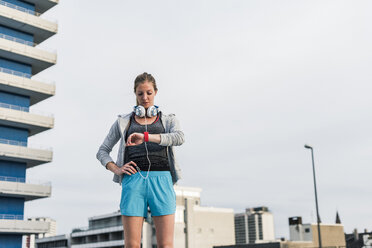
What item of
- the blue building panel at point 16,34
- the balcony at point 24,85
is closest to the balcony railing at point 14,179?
the balcony at point 24,85

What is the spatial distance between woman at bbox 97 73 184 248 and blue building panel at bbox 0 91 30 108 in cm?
4499

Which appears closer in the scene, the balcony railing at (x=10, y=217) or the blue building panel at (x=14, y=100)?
the balcony railing at (x=10, y=217)

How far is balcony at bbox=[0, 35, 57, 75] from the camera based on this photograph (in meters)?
45.7

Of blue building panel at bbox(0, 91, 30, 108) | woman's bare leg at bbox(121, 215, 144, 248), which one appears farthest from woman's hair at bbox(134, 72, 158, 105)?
blue building panel at bbox(0, 91, 30, 108)

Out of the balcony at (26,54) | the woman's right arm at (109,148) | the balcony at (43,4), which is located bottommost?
the woman's right arm at (109,148)

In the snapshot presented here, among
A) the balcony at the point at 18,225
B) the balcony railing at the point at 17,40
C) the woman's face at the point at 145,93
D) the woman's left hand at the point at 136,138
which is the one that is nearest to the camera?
the woman's left hand at the point at 136,138

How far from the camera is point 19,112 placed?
149ft

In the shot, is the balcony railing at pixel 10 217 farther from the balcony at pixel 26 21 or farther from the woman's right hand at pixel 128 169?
the woman's right hand at pixel 128 169

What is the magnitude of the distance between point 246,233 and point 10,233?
161 m

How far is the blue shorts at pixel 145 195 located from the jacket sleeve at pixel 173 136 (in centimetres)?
34

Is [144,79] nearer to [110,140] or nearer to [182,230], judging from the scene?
[110,140]

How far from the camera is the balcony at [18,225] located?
42.0 m

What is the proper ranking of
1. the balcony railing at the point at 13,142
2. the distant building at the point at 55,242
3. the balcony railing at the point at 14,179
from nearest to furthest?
the balcony railing at the point at 14,179
the balcony railing at the point at 13,142
the distant building at the point at 55,242

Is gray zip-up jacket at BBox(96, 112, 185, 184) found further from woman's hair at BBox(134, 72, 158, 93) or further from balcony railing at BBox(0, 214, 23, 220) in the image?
balcony railing at BBox(0, 214, 23, 220)
